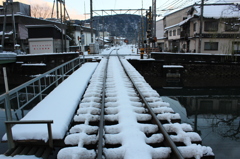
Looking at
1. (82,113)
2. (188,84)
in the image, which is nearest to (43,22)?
(188,84)

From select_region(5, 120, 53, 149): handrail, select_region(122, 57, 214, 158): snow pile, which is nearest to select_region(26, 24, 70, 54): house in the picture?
select_region(122, 57, 214, 158): snow pile

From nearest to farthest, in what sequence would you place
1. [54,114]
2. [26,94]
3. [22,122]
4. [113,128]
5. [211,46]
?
[22,122] → [113,128] → [54,114] → [26,94] → [211,46]

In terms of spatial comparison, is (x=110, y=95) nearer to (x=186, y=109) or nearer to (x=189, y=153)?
(x=189, y=153)

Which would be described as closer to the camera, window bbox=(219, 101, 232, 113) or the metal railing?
the metal railing

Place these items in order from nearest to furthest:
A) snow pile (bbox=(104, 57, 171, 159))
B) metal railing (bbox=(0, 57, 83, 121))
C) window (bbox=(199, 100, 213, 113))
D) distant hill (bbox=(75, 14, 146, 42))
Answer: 1. snow pile (bbox=(104, 57, 171, 159))
2. metal railing (bbox=(0, 57, 83, 121))
3. window (bbox=(199, 100, 213, 113))
4. distant hill (bbox=(75, 14, 146, 42))

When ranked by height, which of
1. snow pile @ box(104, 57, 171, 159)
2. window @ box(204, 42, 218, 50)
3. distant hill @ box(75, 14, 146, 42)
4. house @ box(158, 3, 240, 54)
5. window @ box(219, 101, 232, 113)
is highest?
distant hill @ box(75, 14, 146, 42)

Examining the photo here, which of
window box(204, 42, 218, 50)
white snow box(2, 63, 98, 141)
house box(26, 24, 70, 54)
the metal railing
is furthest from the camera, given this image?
window box(204, 42, 218, 50)

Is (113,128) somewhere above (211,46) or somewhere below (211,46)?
below

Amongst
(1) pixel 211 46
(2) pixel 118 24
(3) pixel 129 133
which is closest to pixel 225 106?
(3) pixel 129 133

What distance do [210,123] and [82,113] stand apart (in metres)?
6.72

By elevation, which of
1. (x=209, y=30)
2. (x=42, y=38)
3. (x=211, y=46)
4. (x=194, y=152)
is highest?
(x=209, y=30)

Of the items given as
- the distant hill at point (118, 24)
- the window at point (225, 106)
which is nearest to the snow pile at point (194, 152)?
the window at point (225, 106)

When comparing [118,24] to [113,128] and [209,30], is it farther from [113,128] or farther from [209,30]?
[113,128]

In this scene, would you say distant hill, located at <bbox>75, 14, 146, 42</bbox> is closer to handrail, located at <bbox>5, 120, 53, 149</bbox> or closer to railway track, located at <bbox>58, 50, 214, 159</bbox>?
railway track, located at <bbox>58, 50, 214, 159</bbox>
